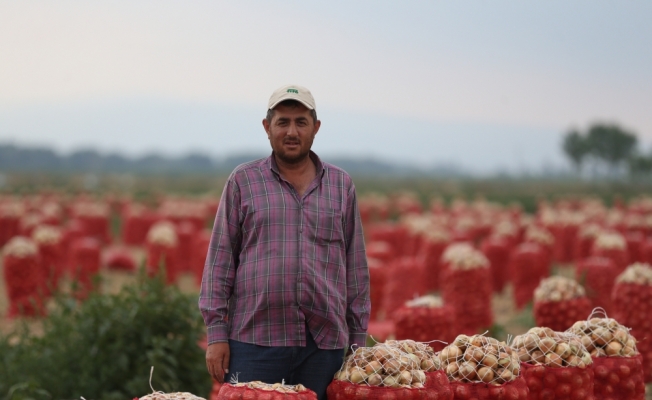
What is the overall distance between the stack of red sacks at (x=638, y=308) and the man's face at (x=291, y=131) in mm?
4567

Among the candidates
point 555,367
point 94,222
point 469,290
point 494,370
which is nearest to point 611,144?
point 94,222

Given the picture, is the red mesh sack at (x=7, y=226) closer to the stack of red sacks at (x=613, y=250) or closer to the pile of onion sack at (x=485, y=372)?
the stack of red sacks at (x=613, y=250)

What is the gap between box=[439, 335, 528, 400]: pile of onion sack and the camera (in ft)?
14.4

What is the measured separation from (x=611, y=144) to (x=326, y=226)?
3750 inches

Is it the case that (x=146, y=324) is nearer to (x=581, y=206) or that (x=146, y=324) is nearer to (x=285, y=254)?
(x=285, y=254)

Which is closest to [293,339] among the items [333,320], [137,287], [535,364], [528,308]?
[333,320]

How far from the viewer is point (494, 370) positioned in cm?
441

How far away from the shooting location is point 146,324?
7082 millimetres

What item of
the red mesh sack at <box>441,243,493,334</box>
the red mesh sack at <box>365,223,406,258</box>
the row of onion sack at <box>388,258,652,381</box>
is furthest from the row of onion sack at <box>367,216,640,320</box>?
the row of onion sack at <box>388,258,652,381</box>

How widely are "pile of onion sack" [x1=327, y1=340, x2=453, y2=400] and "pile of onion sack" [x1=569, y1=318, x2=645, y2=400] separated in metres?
1.35

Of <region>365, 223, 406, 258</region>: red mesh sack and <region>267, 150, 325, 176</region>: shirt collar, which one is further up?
<region>267, 150, 325, 176</region>: shirt collar

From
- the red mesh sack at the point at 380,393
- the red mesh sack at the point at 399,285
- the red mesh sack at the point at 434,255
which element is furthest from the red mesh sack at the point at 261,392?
the red mesh sack at the point at 434,255

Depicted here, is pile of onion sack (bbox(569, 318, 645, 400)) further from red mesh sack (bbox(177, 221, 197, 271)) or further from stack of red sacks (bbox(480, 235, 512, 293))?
red mesh sack (bbox(177, 221, 197, 271))

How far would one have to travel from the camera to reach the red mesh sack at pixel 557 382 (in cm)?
471
